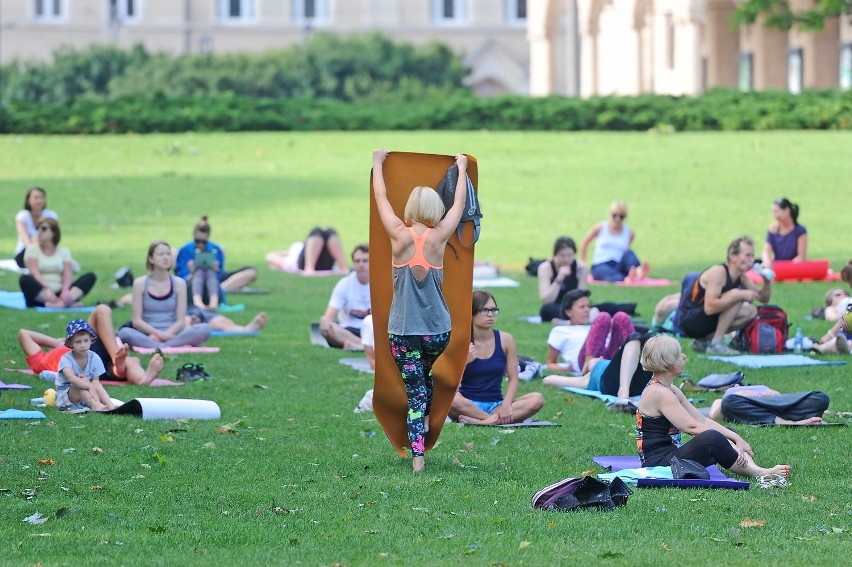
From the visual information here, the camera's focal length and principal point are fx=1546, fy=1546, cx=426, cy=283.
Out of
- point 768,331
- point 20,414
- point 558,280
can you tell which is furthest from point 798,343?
point 20,414

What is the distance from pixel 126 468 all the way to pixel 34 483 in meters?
0.65

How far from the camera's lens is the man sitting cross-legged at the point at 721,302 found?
14664mm

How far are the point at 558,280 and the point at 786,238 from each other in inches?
184

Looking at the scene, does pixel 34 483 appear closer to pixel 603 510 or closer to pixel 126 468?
pixel 126 468

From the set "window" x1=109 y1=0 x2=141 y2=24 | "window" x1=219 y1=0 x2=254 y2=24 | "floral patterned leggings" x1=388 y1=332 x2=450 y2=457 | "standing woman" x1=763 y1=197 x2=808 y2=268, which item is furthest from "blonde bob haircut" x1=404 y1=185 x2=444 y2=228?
"window" x1=219 y1=0 x2=254 y2=24

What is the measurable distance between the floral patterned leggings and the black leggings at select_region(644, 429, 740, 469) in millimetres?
1559

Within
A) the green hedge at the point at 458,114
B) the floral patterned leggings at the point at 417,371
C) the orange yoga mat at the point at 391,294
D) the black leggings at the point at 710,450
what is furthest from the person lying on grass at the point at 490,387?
the green hedge at the point at 458,114

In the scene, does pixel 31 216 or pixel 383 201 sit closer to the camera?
A: pixel 383 201

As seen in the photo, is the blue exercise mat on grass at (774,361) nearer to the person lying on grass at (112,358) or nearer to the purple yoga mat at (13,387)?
the person lying on grass at (112,358)

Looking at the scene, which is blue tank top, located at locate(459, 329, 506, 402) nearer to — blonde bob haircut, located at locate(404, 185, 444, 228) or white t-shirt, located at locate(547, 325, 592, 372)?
blonde bob haircut, located at locate(404, 185, 444, 228)

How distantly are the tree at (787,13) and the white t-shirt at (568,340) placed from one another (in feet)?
110

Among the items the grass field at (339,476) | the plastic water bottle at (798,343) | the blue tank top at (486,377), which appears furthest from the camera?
the plastic water bottle at (798,343)

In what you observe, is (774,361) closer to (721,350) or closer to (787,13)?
(721,350)

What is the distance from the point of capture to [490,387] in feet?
37.0
